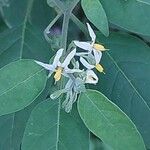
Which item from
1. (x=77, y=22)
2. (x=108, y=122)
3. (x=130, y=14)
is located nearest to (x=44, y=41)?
(x=77, y=22)

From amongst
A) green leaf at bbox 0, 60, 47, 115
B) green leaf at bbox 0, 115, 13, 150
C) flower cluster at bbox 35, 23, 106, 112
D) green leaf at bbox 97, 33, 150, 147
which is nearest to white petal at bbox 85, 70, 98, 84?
flower cluster at bbox 35, 23, 106, 112

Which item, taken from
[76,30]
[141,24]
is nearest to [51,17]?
[76,30]

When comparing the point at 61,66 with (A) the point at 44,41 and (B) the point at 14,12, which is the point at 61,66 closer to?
(A) the point at 44,41

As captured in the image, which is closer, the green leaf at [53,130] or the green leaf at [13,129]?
the green leaf at [53,130]

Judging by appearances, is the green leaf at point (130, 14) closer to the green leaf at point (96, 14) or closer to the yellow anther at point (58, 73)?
the green leaf at point (96, 14)

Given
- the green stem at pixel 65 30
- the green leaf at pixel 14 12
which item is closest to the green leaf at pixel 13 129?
the green stem at pixel 65 30

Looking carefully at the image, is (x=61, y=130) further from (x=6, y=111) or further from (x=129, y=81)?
(x=129, y=81)
